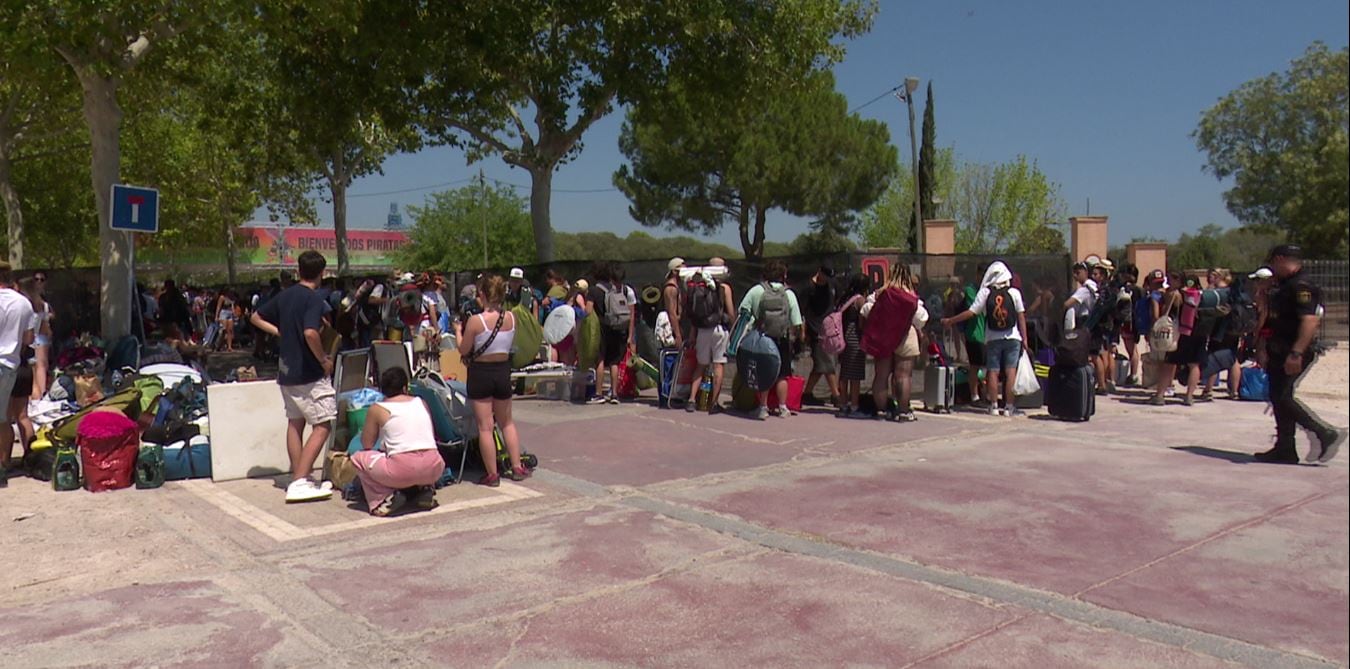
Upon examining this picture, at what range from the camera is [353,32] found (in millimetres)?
14039

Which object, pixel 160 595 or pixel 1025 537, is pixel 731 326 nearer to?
pixel 1025 537

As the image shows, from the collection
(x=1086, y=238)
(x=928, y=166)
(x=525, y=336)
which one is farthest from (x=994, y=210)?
(x=525, y=336)

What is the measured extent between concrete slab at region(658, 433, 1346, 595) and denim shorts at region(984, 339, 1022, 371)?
2189mm

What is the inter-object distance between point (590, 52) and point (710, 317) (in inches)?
368

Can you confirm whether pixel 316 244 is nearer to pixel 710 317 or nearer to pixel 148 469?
pixel 710 317

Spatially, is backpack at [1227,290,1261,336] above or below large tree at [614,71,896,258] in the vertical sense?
below

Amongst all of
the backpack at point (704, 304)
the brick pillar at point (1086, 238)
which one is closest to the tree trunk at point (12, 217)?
the backpack at point (704, 304)

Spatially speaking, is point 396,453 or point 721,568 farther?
point 396,453

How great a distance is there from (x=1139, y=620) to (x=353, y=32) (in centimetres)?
1282

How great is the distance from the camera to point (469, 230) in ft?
221

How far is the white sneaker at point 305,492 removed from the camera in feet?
23.3

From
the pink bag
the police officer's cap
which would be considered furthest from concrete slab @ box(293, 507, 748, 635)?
the pink bag

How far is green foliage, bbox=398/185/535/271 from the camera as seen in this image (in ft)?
220

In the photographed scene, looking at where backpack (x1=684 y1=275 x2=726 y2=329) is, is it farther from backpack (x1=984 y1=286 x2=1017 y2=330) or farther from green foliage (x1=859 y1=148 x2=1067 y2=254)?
green foliage (x1=859 y1=148 x2=1067 y2=254)
